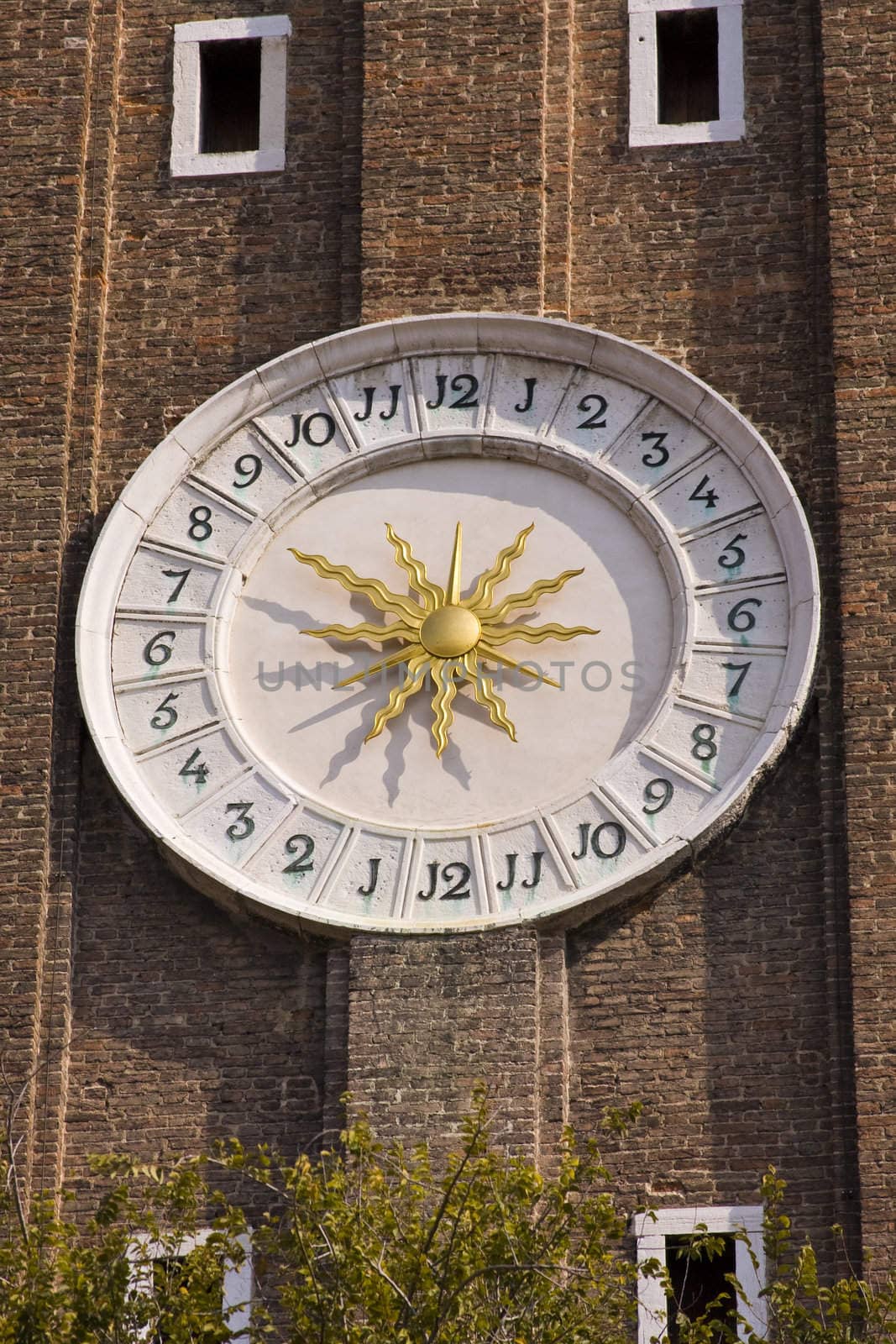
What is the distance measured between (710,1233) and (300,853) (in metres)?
2.92

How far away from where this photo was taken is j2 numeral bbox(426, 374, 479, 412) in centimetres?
1917

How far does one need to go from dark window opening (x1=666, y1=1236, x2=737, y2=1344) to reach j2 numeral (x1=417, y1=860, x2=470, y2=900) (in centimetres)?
205

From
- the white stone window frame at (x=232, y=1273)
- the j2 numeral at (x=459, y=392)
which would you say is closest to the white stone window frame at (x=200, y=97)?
the j2 numeral at (x=459, y=392)

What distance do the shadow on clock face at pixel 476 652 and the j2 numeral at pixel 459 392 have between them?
31 cm

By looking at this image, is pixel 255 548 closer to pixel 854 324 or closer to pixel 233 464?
pixel 233 464

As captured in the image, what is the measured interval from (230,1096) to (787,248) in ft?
18.3

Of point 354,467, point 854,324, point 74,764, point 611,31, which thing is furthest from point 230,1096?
point 611,31

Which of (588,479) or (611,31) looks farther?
(611,31)

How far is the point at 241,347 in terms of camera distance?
64.6ft

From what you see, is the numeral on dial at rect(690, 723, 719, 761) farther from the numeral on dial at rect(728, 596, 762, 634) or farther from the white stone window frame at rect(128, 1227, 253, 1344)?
the white stone window frame at rect(128, 1227, 253, 1344)

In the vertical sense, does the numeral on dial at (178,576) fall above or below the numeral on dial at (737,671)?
above

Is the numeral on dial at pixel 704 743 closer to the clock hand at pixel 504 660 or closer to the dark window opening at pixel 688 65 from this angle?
the clock hand at pixel 504 660

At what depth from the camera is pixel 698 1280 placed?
17.6 metres

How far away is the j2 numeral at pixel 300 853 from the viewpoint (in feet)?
59.5
